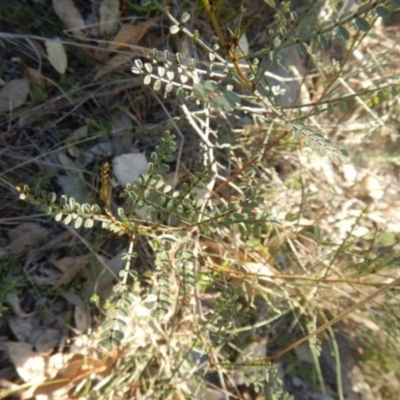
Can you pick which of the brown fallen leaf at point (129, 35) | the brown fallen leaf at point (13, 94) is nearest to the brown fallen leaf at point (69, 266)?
the brown fallen leaf at point (13, 94)

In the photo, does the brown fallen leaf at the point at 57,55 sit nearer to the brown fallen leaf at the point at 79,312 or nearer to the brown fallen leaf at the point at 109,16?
the brown fallen leaf at the point at 109,16

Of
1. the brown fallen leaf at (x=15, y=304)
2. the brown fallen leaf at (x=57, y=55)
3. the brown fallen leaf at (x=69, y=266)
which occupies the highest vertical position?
the brown fallen leaf at (x=57, y=55)

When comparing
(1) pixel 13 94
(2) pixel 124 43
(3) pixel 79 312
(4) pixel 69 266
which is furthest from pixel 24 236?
(2) pixel 124 43

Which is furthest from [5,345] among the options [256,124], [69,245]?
[256,124]

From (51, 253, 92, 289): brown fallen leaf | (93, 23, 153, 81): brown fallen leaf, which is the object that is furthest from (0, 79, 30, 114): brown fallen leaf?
(51, 253, 92, 289): brown fallen leaf

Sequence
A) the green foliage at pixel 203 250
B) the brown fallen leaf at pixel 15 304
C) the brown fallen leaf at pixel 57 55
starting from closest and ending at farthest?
the green foliage at pixel 203 250 < the brown fallen leaf at pixel 15 304 < the brown fallen leaf at pixel 57 55
